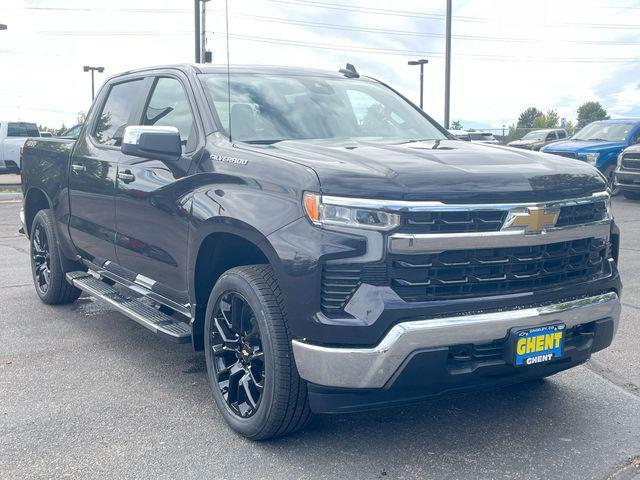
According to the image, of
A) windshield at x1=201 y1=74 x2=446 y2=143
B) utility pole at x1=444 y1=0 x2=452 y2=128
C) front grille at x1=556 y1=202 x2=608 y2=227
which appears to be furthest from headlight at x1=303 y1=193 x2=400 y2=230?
utility pole at x1=444 y1=0 x2=452 y2=128

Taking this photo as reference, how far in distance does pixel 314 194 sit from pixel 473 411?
5.38ft

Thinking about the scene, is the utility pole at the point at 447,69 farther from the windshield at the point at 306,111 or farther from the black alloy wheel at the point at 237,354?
the black alloy wheel at the point at 237,354

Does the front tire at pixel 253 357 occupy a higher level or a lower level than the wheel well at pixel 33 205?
lower

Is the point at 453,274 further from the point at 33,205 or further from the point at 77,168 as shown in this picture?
the point at 33,205

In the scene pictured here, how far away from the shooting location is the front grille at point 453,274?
3.12 meters

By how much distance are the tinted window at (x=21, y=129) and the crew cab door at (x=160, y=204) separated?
20155 mm

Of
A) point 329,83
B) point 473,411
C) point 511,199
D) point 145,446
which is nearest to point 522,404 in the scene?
point 473,411

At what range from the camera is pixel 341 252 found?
3.11 m

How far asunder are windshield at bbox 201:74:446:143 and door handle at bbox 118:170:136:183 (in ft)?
2.42

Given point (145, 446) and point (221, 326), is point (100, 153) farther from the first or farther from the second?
point (145, 446)

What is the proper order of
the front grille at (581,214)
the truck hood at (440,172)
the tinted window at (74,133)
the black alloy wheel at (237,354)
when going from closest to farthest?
the truck hood at (440,172) < the front grille at (581,214) < the black alloy wheel at (237,354) < the tinted window at (74,133)

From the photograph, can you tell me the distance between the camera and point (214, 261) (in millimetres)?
4020

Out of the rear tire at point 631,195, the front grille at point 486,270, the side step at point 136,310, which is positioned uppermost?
the front grille at point 486,270

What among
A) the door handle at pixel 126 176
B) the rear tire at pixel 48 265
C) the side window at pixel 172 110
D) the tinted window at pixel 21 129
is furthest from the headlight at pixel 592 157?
the tinted window at pixel 21 129
